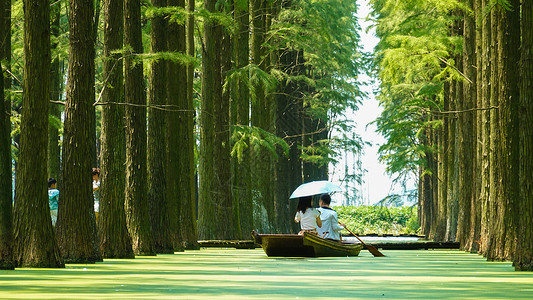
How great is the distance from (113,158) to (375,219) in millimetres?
52179

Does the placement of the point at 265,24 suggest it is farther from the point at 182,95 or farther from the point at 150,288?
the point at 150,288

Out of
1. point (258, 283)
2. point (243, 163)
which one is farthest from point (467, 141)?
point (258, 283)


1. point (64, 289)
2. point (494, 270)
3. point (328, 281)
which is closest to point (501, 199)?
point (494, 270)

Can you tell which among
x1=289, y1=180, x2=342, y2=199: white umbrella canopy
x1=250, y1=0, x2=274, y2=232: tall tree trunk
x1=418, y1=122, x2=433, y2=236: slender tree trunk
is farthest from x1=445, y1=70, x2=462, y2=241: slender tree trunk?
x1=418, y1=122, x2=433, y2=236: slender tree trunk

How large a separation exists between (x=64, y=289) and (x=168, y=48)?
45.3 feet

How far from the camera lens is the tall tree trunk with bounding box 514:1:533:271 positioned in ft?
46.6

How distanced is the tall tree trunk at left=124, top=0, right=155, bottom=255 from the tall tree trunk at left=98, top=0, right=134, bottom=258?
0.71 meters

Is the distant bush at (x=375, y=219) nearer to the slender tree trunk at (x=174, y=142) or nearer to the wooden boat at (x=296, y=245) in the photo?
the slender tree trunk at (x=174, y=142)

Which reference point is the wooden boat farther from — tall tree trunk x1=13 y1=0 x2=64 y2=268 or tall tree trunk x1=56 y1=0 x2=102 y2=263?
tall tree trunk x1=13 y1=0 x2=64 y2=268

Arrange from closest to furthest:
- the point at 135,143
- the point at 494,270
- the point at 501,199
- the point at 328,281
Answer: the point at 328,281 < the point at 494,270 < the point at 501,199 < the point at 135,143

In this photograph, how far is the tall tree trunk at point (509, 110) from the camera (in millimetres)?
15961

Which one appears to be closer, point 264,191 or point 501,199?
point 501,199

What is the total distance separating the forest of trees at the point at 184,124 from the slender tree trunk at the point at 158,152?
0.11 feet

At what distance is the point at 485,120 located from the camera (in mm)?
19875
